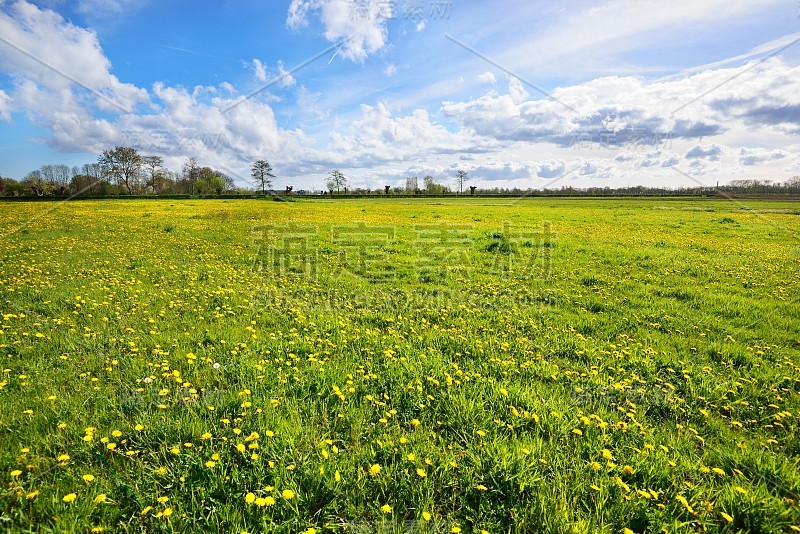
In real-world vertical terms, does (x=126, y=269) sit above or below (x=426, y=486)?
above

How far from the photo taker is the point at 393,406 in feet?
14.6

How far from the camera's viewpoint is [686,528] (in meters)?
2.91

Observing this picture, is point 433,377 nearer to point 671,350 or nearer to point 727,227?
point 671,350

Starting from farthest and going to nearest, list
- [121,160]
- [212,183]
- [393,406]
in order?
[212,183] < [121,160] < [393,406]

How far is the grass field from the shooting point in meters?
2.99

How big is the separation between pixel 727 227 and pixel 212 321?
31350mm

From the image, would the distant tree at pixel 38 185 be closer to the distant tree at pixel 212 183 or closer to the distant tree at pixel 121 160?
the distant tree at pixel 212 183

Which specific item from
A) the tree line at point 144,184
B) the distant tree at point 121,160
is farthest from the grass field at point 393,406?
the tree line at point 144,184

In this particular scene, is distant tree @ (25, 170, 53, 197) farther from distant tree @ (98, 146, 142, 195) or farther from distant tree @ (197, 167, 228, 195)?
distant tree @ (98, 146, 142, 195)

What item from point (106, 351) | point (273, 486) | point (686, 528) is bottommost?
point (686, 528)

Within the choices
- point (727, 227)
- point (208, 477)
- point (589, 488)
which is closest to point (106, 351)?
point (208, 477)

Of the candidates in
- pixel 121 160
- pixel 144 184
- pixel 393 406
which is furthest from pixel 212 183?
pixel 393 406

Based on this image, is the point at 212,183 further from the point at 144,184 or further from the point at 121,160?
the point at 121,160

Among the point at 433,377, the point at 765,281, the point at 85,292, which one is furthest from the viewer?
the point at 765,281
